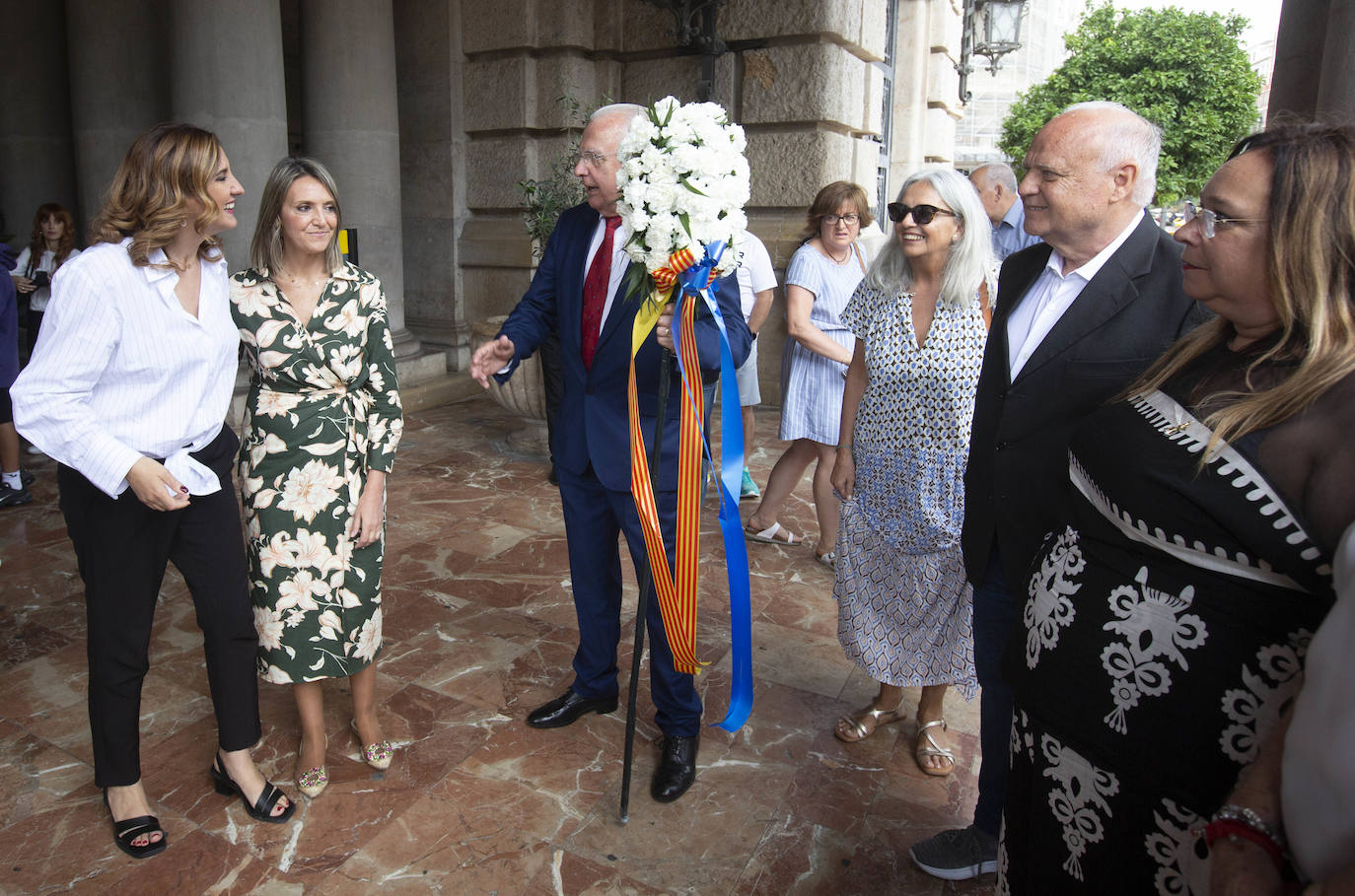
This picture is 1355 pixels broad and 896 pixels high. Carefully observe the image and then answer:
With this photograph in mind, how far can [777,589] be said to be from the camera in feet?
14.7

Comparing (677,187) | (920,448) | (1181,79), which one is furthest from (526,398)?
(1181,79)

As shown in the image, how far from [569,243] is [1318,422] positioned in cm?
216

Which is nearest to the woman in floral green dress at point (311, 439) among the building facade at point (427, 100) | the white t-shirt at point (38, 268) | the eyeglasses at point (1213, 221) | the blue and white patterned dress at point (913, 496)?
the blue and white patterned dress at point (913, 496)

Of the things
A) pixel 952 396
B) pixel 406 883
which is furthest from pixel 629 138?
pixel 406 883

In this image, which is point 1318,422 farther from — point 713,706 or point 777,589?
point 777,589

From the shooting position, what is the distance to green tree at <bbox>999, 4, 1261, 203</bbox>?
25.7 m

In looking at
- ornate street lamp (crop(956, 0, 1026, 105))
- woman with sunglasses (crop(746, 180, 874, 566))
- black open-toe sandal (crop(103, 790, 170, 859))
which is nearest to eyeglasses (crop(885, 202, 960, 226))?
woman with sunglasses (crop(746, 180, 874, 566))

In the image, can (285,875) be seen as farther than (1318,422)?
Yes

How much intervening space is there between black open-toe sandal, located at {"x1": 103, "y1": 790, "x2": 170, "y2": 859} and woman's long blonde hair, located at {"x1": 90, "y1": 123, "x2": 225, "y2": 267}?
4.90 ft

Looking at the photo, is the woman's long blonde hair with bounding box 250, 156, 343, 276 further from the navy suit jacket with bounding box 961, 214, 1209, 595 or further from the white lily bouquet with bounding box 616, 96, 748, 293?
the navy suit jacket with bounding box 961, 214, 1209, 595

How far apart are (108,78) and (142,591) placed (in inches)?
244

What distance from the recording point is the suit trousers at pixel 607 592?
292 centimetres

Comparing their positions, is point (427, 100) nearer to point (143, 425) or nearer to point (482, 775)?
point (143, 425)

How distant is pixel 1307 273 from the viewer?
1.44 metres
